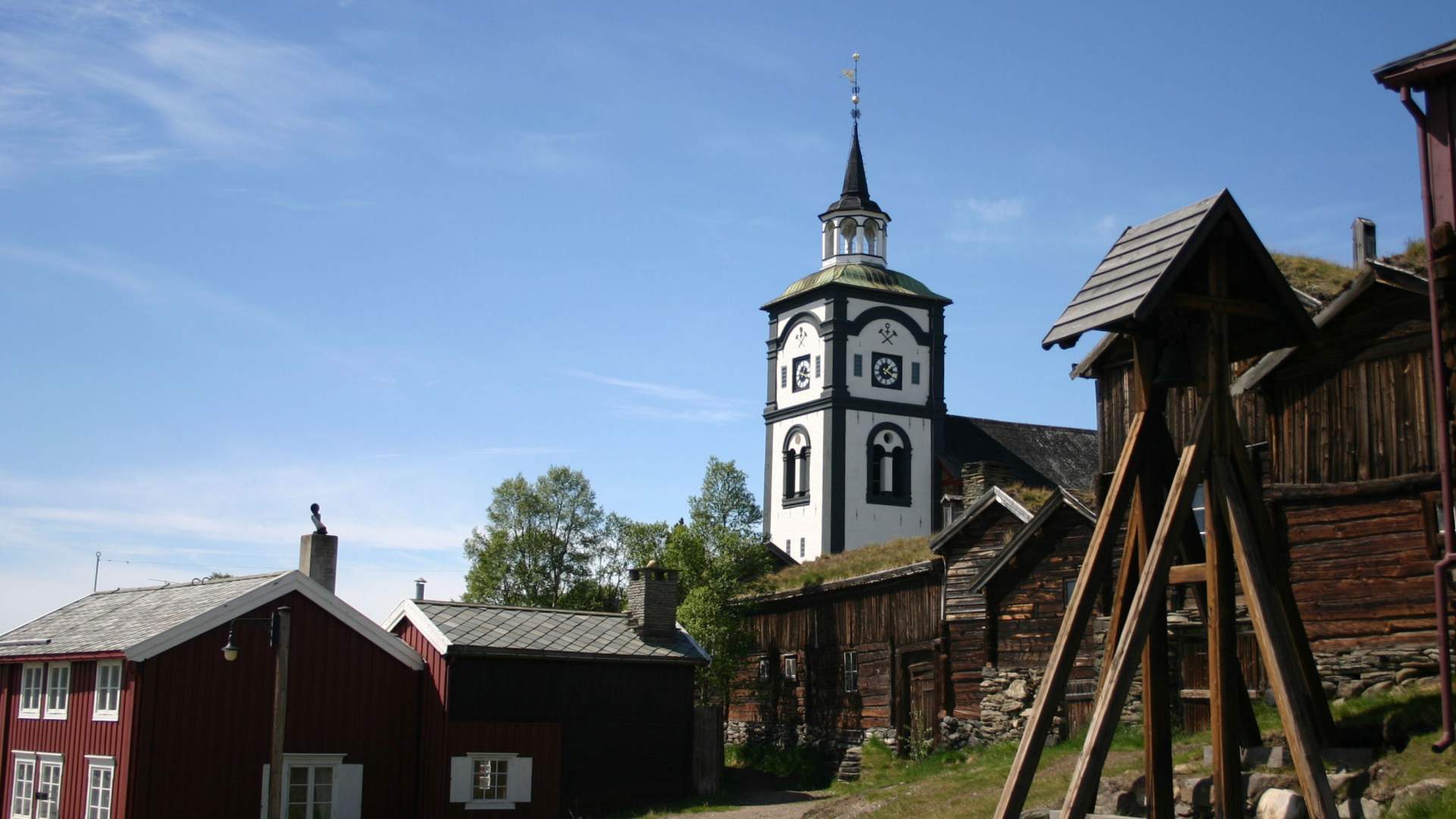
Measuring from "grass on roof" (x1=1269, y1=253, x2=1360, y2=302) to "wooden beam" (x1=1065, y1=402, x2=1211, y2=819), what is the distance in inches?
390

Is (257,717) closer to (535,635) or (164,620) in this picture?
(164,620)

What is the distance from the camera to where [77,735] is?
28219 mm

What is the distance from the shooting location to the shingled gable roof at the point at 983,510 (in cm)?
3192

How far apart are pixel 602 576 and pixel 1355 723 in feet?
131

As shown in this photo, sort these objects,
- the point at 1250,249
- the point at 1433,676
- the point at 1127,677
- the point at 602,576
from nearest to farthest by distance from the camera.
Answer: the point at 1127,677, the point at 1250,249, the point at 1433,676, the point at 602,576

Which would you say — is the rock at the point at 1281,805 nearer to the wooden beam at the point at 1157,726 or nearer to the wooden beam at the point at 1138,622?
the wooden beam at the point at 1157,726

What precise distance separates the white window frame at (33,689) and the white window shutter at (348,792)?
6.35m

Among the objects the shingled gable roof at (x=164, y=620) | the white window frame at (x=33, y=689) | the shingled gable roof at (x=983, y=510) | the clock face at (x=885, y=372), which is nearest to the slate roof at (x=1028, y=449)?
the clock face at (x=885, y=372)

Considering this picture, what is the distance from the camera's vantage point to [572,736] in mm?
31328

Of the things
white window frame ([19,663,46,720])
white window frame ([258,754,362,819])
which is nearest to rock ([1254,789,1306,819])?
white window frame ([258,754,362,819])

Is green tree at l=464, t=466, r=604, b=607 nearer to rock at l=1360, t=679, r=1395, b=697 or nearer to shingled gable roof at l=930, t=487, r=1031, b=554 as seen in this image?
shingled gable roof at l=930, t=487, r=1031, b=554

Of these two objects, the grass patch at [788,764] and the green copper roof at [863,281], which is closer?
the grass patch at [788,764]

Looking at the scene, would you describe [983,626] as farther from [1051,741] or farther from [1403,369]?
[1403,369]

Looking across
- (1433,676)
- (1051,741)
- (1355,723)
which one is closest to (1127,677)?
(1355,723)
